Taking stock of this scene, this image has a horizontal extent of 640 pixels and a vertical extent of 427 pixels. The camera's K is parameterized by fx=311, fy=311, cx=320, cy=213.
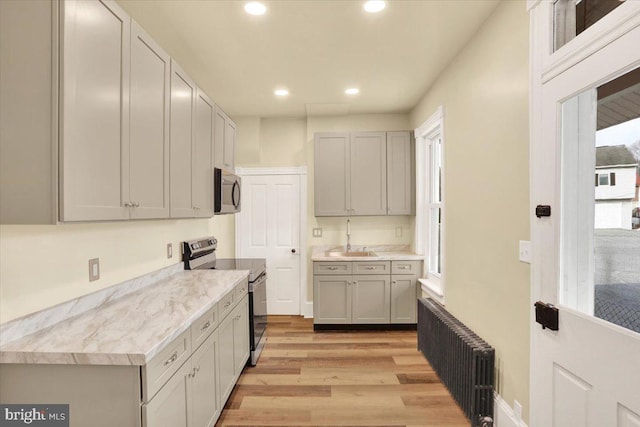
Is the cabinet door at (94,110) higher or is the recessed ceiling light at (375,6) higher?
the recessed ceiling light at (375,6)

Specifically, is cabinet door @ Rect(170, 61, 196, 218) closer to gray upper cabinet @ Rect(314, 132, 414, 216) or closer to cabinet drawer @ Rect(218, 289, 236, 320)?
cabinet drawer @ Rect(218, 289, 236, 320)

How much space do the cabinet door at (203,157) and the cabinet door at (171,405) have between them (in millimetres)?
1292

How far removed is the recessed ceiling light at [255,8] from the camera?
202 cm

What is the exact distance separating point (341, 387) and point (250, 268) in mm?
1364

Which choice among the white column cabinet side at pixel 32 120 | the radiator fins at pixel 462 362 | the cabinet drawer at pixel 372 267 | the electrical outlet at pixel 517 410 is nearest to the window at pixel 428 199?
the cabinet drawer at pixel 372 267

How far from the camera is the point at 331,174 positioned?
13.6ft

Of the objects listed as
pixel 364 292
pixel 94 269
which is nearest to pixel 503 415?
pixel 364 292

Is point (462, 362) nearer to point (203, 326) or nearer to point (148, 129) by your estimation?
point (203, 326)

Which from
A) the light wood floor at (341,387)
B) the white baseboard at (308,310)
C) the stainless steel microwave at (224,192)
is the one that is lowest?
the light wood floor at (341,387)

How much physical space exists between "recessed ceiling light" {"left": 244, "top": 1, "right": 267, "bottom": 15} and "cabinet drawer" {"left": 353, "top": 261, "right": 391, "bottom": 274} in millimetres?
2770

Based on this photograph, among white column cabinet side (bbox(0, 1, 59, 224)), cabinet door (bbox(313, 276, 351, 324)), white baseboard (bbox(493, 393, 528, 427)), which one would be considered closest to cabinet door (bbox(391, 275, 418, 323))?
cabinet door (bbox(313, 276, 351, 324))

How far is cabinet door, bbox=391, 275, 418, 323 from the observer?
382 centimetres

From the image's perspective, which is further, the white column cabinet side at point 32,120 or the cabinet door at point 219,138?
the cabinet door at point 219,138

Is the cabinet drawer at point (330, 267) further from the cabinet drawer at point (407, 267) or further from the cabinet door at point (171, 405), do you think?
the cabinet door at point (171, 405)
